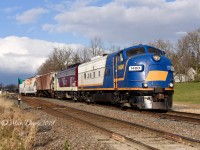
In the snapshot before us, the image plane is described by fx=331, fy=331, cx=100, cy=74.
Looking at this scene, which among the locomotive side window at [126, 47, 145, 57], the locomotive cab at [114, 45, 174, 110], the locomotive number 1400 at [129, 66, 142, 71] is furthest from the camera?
the locomotive side window at [126, 47, 145, 57]

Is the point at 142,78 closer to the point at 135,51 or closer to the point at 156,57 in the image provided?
the point at 156,57

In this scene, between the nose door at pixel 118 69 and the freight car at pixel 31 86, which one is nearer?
the nose door at pixel 118 69

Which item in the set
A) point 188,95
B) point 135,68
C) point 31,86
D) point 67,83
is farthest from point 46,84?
point 135,68

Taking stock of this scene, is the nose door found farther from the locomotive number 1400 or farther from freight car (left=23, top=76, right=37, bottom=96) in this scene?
freight car (left=23, top=76, right=37, bottom=96)

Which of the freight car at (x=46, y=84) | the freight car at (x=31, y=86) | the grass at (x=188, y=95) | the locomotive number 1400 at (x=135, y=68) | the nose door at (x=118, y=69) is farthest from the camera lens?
the freight car at (x=31, y=86)

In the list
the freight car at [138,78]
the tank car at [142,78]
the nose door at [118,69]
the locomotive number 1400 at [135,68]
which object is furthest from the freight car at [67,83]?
the locomotive number 1400 at [135,68]

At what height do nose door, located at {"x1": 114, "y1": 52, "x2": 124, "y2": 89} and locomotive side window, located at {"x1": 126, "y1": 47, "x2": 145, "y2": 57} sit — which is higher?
locomotive side window, located at {"x1": 126, "y1": 47, "x2": 145, "y2": 57}

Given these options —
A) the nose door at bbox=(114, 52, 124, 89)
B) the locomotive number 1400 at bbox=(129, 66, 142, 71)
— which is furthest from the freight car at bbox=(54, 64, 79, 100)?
the locomotive number 1400 at bbox=(129, 66, 142, 71)

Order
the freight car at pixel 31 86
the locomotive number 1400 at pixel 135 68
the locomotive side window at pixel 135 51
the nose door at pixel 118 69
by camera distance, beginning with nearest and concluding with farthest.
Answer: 1. the locomotive number 1400 at pixel 135 68
2. the locomotive side window at pixel 135 51
3. the nose door at pixel 118 69
4. the freight car at pixel 31 86

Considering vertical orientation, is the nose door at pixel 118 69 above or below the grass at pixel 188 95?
above

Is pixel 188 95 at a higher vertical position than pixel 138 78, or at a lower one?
lower

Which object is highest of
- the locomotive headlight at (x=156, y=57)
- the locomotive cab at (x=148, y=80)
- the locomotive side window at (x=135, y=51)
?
the locomotive side window at (x=135, y=51)

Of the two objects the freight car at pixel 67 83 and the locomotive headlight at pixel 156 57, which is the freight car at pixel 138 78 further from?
the freight car at pixel 67 83

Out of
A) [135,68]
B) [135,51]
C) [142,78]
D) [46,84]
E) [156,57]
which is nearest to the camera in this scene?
[142,78]
